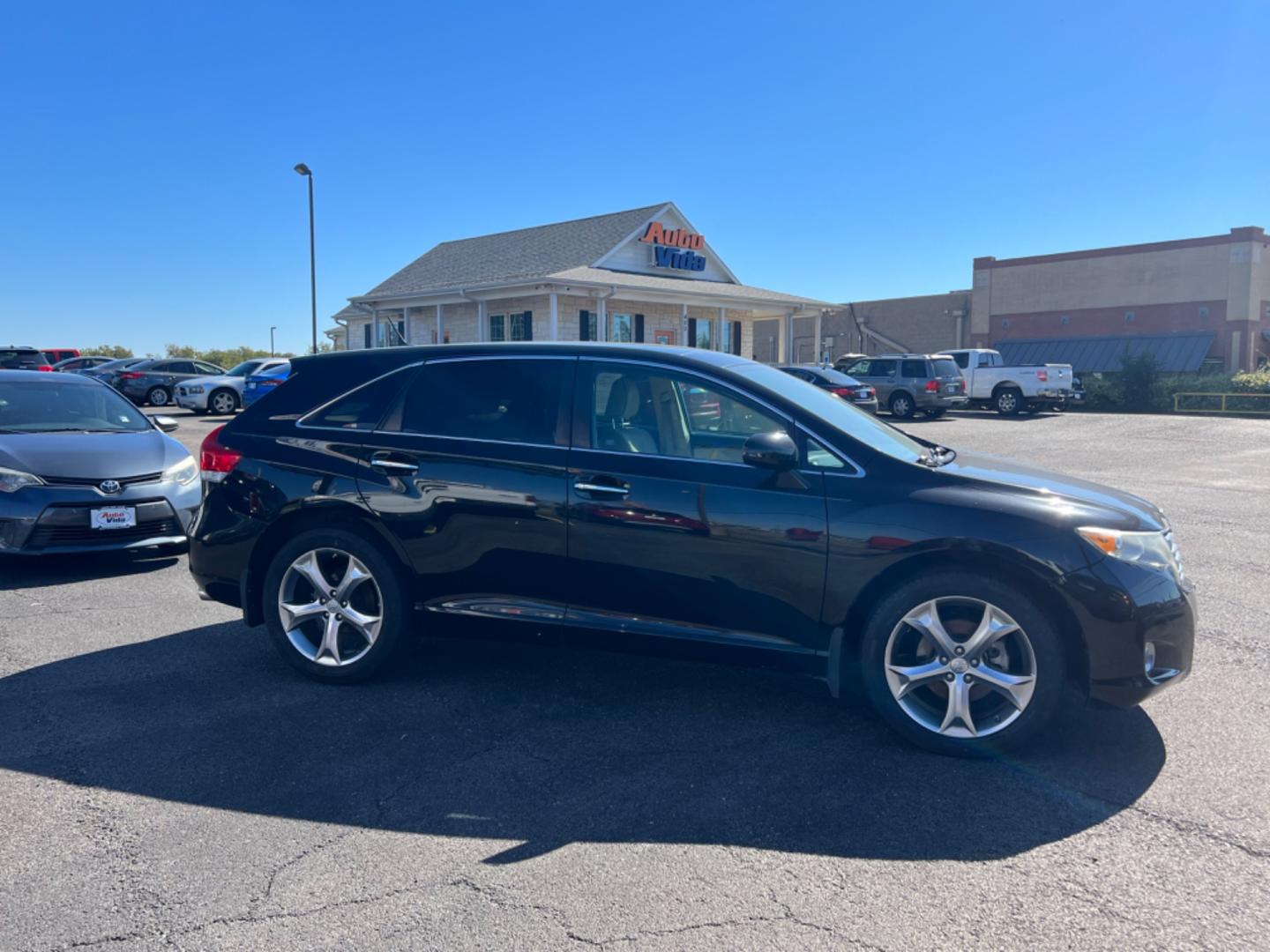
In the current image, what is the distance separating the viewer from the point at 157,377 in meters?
28.4

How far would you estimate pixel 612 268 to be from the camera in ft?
91.4

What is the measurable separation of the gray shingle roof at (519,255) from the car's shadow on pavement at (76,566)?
18272mm

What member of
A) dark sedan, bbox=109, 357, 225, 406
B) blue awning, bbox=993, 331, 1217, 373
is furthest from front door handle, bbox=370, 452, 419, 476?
blue awning, bbox=993, 331, 1217, 373

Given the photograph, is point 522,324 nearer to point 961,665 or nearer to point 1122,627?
point 961,665

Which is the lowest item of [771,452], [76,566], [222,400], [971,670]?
[76,566]

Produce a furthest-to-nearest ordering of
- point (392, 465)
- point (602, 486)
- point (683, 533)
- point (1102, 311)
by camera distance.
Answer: point (1102, 311) < point (392, 465) < point (602, 486) < point (683, 533)

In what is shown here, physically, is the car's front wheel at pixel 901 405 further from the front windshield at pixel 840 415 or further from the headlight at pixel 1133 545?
the headlight at pixel 1133 545

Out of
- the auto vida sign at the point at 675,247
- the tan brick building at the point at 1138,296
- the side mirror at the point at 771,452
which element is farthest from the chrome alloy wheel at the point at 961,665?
the tan brick building at the point at 1138,296

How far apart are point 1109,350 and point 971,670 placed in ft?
138

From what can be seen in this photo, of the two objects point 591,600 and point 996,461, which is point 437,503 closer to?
point 591,600

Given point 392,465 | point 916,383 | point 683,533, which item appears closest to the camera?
point 683,533

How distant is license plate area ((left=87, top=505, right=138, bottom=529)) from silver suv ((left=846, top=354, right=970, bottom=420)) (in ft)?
74.4

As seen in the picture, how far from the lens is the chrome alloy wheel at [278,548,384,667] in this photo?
4.68 metres

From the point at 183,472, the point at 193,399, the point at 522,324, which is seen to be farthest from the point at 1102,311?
the point at 183,472
